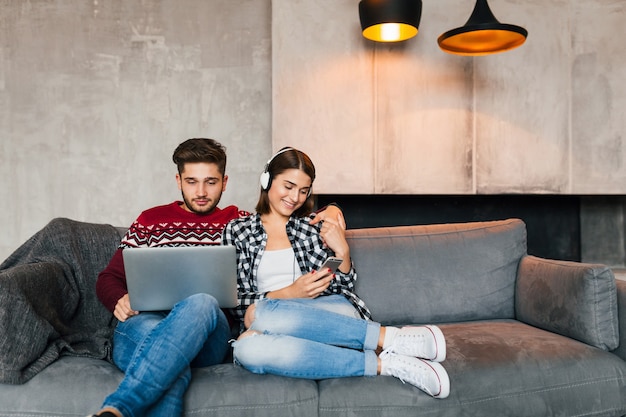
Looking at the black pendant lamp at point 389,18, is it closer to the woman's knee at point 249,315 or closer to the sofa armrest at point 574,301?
the sofa armrest at point 574,301

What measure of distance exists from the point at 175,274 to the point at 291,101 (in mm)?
1985

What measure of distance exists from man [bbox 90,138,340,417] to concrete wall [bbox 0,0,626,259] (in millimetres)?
1374

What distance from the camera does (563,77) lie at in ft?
11.4

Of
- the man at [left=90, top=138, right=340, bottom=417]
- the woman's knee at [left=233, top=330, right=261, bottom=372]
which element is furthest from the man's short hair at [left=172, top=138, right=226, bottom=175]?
the woman's knee at [left=233, top=330, right=261, bottom=372]

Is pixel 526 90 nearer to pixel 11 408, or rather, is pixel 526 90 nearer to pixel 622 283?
pixel 622 283

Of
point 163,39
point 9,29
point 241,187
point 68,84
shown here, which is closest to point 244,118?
point 241,187

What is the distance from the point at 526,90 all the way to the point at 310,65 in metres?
1.39

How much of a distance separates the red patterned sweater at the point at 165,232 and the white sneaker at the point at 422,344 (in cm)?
74

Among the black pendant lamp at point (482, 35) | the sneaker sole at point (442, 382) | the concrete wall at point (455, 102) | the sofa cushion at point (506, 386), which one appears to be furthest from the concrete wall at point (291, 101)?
the sneaker sole at point (442, 382)

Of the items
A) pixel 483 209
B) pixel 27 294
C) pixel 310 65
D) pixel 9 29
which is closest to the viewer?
pixel 27 294

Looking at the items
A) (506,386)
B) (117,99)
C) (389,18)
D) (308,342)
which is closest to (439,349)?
(506,386)

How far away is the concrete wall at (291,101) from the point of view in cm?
336

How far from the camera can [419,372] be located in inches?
61.7

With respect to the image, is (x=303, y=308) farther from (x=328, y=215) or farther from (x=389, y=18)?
(x=389, y=18)
